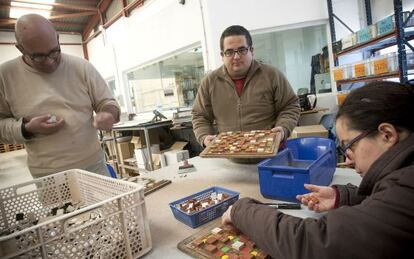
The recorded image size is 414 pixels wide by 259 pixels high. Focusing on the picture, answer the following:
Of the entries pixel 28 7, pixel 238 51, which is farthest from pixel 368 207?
pixel 28 7

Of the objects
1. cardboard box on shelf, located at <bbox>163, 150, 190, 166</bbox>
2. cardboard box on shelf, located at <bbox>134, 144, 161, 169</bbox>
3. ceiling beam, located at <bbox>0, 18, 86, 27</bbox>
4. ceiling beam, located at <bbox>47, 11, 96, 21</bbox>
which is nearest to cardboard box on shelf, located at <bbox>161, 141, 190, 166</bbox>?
cardboard box on shelf, located at <bbox>163, 150, 190, 166</bbox>

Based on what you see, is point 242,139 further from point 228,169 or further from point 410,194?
point 410,194

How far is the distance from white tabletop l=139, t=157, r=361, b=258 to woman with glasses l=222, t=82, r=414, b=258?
0.19 m

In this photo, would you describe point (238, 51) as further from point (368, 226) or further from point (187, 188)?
point (368, 226)

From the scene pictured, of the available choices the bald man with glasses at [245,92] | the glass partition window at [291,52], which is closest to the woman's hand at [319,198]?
the bald man with glasses at [245,92]

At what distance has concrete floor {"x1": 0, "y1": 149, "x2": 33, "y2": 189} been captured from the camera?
5041mm

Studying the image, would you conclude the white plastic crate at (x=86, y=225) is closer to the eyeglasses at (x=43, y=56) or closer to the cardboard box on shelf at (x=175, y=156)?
the eyeglasses at (x=43, y=56)

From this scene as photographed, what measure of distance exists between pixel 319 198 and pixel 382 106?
0.37 m

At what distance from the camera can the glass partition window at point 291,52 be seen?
3.74 metres

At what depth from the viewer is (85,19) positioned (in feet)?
23.9

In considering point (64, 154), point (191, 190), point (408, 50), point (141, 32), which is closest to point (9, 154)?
point (141, 32)

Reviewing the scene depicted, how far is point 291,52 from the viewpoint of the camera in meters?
3.81

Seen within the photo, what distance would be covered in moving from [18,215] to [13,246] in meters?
0.45

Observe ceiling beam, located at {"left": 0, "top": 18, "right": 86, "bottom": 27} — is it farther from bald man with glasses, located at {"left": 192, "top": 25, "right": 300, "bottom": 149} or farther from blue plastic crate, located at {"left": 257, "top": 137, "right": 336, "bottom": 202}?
blue plastic crate, located at {"left": 257, "top": 137, "right": 336, "bottom": 202}
